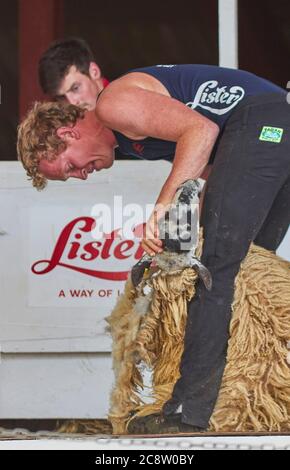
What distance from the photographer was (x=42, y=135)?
11.9 ft

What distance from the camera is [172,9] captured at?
4.09 m

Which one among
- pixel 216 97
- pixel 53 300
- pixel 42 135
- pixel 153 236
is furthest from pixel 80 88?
pixel 53 300

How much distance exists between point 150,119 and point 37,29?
0.84 metres

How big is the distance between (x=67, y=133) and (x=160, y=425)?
1.04 m

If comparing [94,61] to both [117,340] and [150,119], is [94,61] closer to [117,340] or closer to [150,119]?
[150,119]

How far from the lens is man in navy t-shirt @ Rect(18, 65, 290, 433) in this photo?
3.36 meters

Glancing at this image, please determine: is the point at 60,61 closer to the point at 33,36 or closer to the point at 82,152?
the point at 33,36

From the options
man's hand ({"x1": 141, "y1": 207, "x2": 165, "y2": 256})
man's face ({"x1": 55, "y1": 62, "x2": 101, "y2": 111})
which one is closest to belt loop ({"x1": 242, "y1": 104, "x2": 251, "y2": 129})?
man's hand ({"x1": 141, "y1": 207, "x2": 165, "y2": 256})

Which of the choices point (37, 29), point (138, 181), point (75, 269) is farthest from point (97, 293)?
point (37, 29)

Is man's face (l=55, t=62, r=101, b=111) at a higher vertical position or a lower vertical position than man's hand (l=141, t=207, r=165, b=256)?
higher

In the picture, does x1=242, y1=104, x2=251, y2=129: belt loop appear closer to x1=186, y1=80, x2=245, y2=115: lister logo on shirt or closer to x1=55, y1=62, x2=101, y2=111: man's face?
x1=186, y1=80, x2=245, y2=115: lister logo on shirt

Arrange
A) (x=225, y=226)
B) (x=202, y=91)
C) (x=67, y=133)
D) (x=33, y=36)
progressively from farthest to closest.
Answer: (x=33, y=36) → (x=67, y=133) → (x=202, y=91) → (x=225, y=226)

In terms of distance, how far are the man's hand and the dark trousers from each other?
151 millimetres
